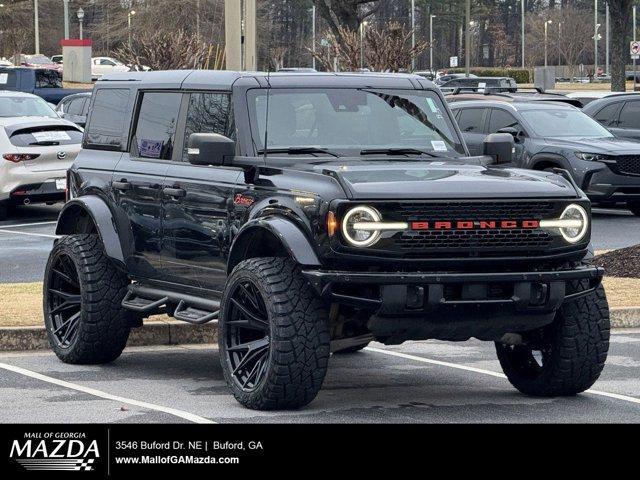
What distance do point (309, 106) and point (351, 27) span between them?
3029cm

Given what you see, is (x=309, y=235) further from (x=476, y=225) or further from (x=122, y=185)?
(x=122, y=185)

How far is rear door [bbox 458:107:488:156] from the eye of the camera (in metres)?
23.8

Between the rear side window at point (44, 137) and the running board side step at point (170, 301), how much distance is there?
1247 cm

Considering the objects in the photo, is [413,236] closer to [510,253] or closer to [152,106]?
[510,253]

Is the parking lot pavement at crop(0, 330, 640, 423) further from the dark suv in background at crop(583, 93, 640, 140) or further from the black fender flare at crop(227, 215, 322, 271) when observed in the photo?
the dark suv in background at crop(583, 93, 640, 140)

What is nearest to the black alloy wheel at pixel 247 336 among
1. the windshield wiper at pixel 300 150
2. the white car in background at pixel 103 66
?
the windshield wiper at pixel 300 150

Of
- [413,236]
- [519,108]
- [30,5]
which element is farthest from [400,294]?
[30,5]

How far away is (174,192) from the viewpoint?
9805 millimetres

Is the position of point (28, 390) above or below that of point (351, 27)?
below

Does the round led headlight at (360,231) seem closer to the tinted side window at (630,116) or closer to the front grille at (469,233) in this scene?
the front grille at (469,233)

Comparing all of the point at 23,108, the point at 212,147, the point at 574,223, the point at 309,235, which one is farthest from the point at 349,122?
the point at 23,108

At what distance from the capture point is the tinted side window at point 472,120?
78.9 ft

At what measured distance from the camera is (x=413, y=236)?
8.26 meters

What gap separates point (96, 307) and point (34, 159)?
12.4 m
